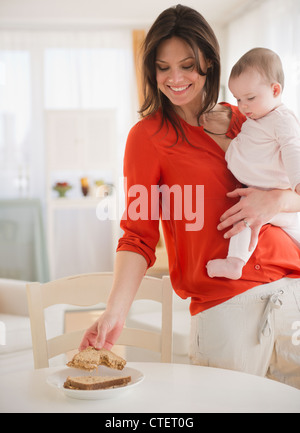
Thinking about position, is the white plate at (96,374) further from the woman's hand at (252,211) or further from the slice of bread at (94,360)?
the woman's hand at (252,211)

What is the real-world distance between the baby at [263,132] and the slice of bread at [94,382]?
1.53 feet

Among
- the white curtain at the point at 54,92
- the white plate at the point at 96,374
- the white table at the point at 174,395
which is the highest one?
the white curtain at the point at 54,92

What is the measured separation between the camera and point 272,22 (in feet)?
12.1

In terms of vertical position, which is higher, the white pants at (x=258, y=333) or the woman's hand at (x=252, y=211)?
the woman's hand at (x=252, y=211)

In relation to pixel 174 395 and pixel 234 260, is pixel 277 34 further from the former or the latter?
pixel 174 395

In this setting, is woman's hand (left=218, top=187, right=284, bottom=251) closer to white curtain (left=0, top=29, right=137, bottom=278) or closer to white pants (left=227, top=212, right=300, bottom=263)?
white pants (left=227, top=212, right=300, bottom=263)

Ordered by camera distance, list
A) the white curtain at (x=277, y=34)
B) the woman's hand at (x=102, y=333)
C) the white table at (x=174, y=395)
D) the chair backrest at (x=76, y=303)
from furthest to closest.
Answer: the white curtain at (x=277, y=34) → the chair backrest at (x=76, y=303) → the woman's hand at (x=102, y=333) → the white table at (x=174, y=395)

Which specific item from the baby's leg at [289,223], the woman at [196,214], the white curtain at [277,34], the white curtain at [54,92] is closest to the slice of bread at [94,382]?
the woman at [196,214]

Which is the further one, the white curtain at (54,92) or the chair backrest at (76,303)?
the white curtain at (54,92)

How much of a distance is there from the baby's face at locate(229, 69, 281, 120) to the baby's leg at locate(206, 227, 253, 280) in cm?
28

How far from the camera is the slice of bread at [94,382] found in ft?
2.56

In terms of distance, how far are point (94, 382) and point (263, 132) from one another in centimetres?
63

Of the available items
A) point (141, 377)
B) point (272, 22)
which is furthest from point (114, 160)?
point (141, 377)
